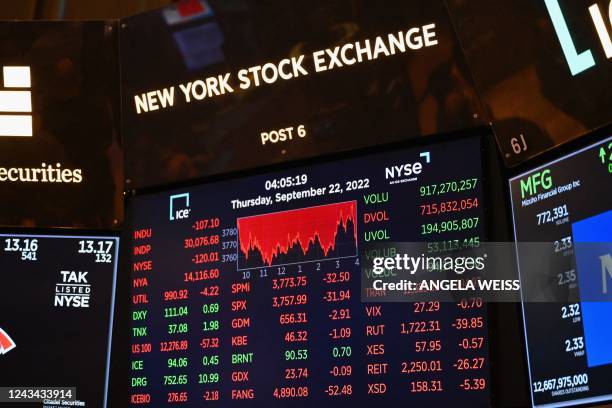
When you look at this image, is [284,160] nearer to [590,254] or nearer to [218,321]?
[218,321]

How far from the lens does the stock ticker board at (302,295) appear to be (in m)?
4.27

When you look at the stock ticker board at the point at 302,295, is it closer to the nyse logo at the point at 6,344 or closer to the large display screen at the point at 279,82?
the large display screen at the point at 279,82

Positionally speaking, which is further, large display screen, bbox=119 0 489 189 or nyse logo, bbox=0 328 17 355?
nyse logo, bbox=0 328 17 355

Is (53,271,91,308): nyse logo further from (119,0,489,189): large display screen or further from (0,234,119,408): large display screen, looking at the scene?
(119,0,489,189): large display screen

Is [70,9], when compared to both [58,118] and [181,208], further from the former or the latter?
[181,208]

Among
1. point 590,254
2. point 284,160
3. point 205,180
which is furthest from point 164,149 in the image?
point 590,254

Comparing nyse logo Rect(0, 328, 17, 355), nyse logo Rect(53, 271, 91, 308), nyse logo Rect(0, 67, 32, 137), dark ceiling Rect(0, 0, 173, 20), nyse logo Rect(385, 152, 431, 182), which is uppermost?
dark ceiling Rect(0, 0, 173, 20)

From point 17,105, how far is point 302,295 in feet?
6.49

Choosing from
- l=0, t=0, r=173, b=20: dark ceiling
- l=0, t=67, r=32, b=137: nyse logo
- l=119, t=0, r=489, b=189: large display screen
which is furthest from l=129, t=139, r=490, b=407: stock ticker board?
l=0, t=0, r=173, b=20: dark ceiling

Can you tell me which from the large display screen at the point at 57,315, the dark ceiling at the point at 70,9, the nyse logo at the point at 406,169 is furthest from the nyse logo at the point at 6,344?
the dark ceiling at the point at 70,9

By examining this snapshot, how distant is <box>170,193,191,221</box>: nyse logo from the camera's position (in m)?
5.14

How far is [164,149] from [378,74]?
1269 millimetres

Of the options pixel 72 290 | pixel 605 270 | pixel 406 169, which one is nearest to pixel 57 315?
pixel 72 290

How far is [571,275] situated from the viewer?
12.7 ft
